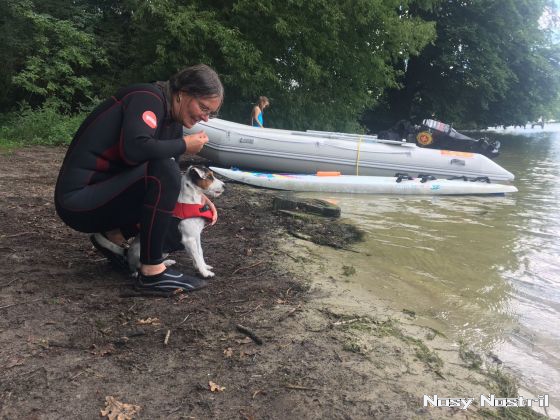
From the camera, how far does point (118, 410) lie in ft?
6.33

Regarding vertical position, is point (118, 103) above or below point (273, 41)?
below

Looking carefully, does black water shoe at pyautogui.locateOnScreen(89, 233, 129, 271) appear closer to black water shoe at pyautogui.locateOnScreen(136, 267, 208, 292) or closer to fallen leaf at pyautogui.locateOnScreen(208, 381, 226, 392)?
black water shoe at pyautogui.locateOnScreen(136, 267, 208, 292)

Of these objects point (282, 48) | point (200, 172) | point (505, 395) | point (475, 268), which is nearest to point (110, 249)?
point (200, 172)

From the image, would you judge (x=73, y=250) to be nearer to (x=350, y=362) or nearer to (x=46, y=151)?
(x=350, y=362)

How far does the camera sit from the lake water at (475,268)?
3.12m

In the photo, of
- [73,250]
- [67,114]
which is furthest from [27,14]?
[73,250]

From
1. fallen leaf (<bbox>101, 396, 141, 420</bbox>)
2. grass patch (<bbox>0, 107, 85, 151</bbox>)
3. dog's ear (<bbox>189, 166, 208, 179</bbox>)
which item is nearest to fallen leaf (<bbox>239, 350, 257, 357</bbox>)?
fallen leaf (<bbox>101, 396, 141, 420</bbox>)

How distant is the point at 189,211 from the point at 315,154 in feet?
19.7

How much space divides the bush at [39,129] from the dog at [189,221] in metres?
7.46

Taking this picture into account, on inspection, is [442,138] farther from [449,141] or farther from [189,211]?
[189,211]

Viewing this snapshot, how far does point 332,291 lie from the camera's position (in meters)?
3.38

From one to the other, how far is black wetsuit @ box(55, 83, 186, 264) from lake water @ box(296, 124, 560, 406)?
169 centimetres

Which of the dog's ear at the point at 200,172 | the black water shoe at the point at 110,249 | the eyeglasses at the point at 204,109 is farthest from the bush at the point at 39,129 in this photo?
the eyeglasses at the point at 204,109

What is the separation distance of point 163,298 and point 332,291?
1.17 meters
